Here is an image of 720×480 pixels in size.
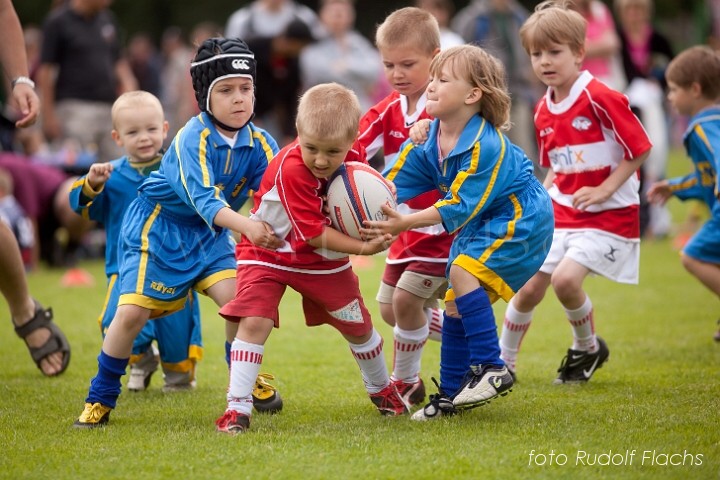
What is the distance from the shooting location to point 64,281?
981 centimetres

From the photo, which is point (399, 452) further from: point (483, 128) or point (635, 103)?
point (635, 103)

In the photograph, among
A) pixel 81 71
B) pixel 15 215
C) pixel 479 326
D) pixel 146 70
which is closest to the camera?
pixel 479 326

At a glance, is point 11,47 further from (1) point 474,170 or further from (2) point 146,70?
(2) point 146,70

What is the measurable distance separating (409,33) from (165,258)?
1653mm

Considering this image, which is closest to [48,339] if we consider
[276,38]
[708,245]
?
[708,245]

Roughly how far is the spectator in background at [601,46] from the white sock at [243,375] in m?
7.56

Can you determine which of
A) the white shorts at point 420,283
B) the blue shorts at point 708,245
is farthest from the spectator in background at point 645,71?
the white shorts at point 420,283

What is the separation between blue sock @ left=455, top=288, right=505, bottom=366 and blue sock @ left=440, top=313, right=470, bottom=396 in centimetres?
26

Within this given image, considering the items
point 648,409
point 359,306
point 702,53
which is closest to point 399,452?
point 359,306

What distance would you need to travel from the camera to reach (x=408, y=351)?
506 cm

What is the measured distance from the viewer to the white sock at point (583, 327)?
5.46m

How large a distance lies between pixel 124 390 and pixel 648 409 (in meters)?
2.81

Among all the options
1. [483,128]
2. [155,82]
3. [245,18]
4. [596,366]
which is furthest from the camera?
[155,82]

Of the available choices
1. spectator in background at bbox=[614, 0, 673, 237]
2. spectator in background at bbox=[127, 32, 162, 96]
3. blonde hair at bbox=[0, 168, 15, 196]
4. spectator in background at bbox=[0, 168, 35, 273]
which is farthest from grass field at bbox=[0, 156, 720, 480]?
spectator in background at bbox=[127, 32, 162, 96]
